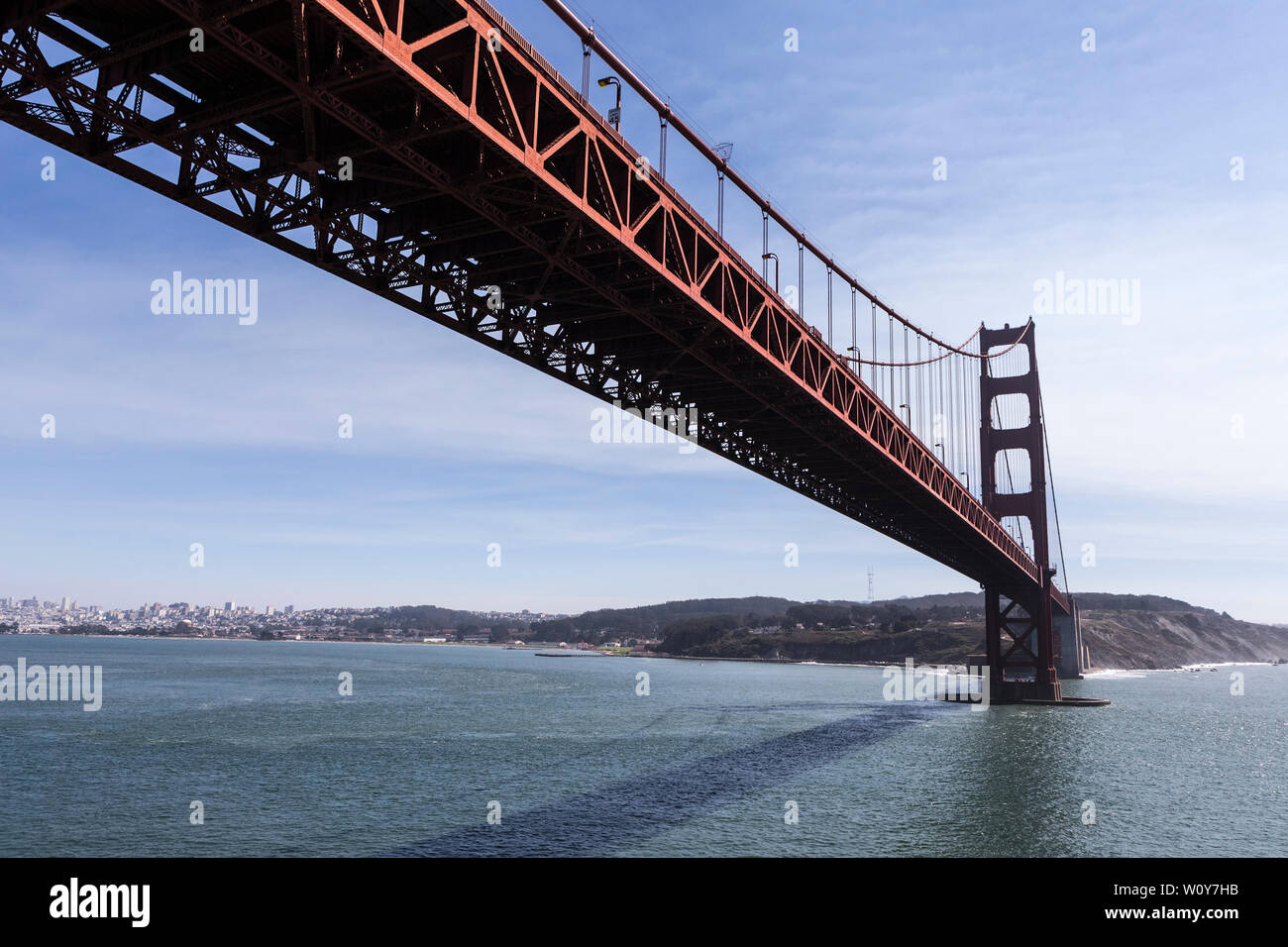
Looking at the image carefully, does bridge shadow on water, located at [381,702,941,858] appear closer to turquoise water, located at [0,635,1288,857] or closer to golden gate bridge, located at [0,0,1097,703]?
turquoise water, located at [0,635,1288,857]

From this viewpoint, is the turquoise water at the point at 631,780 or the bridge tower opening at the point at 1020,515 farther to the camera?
the bridge tower opening at the point at 1020,515

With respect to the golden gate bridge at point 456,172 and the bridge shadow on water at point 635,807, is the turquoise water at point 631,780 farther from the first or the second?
the golden gate bridge at point 456,172

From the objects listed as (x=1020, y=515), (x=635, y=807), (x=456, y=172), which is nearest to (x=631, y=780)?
(x=635, y=807)

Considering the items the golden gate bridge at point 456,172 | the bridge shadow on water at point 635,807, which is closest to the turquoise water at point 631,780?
the bridge shadow on water at point 635,807

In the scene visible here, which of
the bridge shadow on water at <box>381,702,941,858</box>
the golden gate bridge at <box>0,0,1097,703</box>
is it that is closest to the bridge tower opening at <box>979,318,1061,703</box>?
the bridge shadow on water at <box>381,702,941,858</box>

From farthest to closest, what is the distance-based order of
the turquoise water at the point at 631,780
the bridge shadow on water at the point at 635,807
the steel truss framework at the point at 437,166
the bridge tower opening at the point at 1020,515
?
the bridge tower opening at the point at 1020,515 < the turquoise water at the point at 631,780 < the bridge shadow on water at the point at 635,807 < the steel truss framework at the point at 437,166
